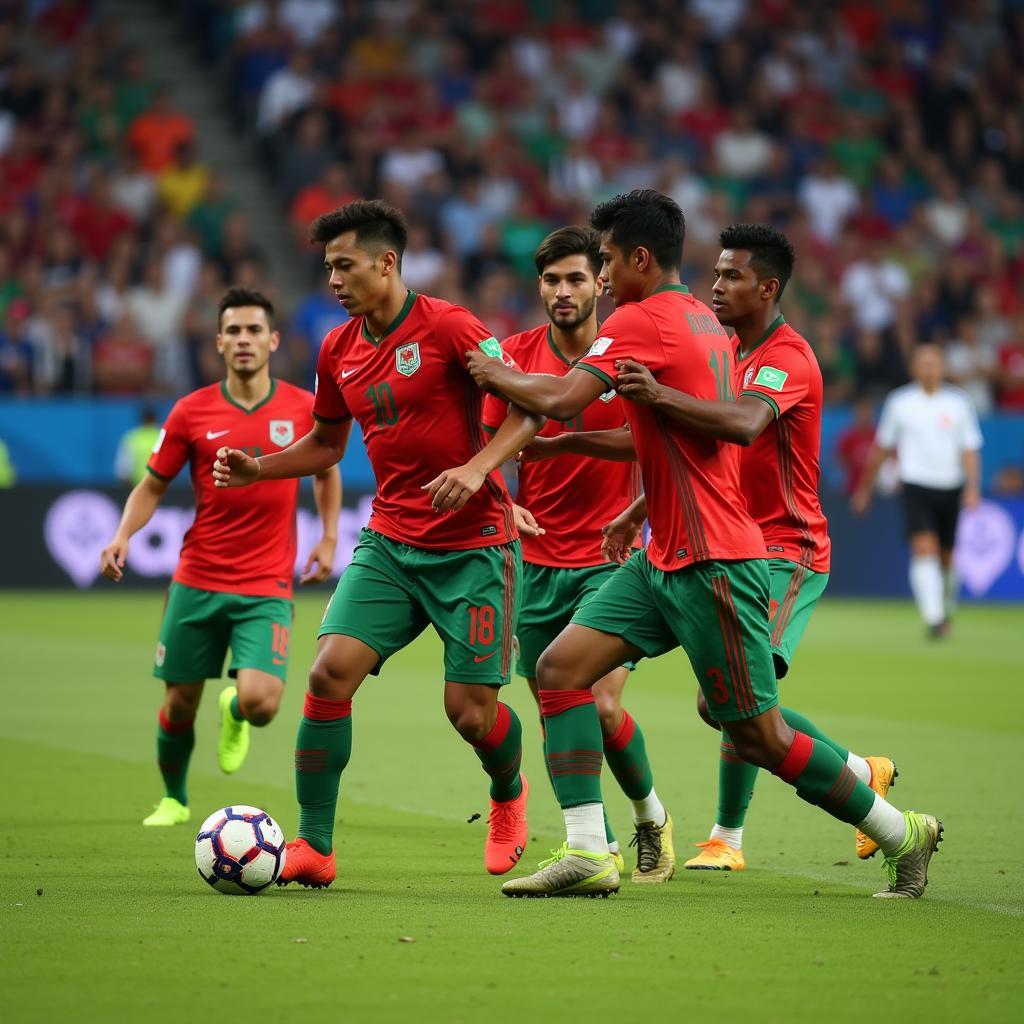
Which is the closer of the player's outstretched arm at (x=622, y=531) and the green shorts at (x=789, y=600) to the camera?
the green shorts at (x=789, y=600)

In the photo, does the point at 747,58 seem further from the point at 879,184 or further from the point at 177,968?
the point at 177,968

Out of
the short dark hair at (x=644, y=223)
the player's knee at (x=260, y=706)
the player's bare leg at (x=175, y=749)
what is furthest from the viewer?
the player's knee at (x=260, y=706)

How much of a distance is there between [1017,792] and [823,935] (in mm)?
3650

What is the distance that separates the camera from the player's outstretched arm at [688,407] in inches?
237

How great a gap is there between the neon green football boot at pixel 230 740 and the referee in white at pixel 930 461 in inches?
365

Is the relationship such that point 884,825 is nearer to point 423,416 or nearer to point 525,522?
point 525,522

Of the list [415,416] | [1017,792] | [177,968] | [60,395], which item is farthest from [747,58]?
[177,968]

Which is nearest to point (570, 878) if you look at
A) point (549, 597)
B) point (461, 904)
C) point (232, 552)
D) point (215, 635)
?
point (461, 904)

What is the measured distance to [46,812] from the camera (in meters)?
8.37

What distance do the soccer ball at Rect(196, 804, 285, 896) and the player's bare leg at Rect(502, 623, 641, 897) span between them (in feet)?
2.71

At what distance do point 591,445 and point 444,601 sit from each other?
81 cm

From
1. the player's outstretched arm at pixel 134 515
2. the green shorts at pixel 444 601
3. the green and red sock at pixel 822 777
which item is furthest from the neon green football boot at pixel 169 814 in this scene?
the green and red sock at pixel 822 777

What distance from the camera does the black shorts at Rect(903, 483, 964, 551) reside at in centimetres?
1756

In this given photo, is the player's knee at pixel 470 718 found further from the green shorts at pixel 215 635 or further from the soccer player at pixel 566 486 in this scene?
the green shorts at pixel 215 635
